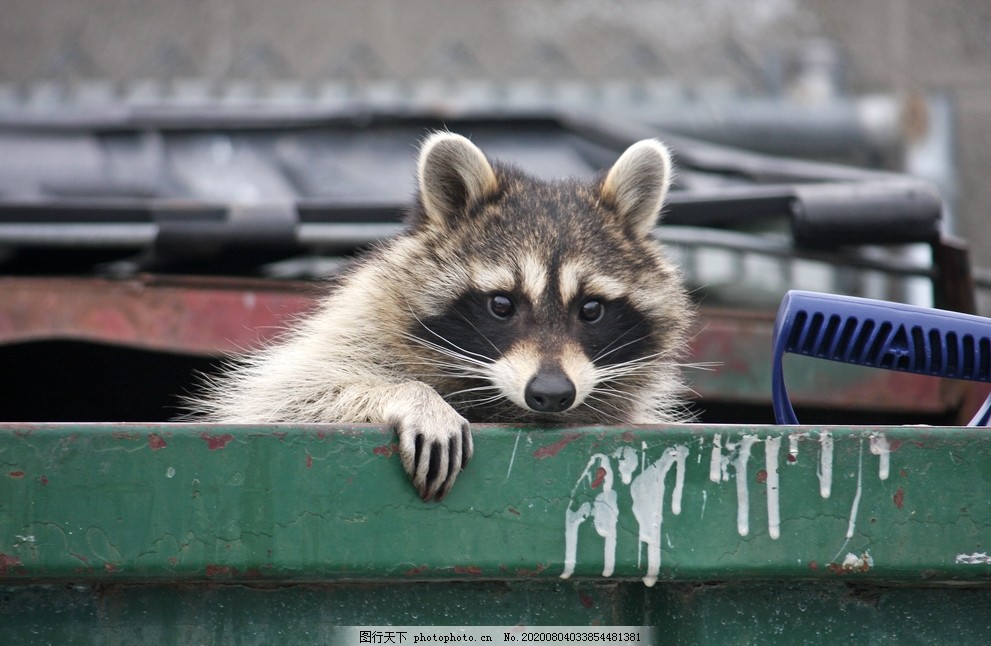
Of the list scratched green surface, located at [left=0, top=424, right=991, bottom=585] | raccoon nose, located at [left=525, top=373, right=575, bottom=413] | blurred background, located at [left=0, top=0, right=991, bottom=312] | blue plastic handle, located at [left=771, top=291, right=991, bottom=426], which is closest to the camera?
scratched green surface, located at [left=0, top=424, right=991, bottom=585]

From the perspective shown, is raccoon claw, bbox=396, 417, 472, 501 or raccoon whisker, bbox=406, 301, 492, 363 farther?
raccoon whisker, bbox=406, 301, 492, 363

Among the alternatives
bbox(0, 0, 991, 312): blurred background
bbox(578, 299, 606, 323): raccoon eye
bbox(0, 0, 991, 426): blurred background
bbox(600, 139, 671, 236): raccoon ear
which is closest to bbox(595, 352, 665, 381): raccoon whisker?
bbox(578, 299, 606, 323): raccoon eye

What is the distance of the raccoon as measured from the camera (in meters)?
2.22

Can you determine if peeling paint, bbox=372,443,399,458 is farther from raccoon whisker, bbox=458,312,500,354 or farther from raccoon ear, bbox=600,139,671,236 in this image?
raccoon ear, bbox=600,139,671,236

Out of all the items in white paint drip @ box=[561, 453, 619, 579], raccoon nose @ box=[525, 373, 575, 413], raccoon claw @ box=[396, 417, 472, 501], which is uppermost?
raccoon nose @ box=[525, 373, 575, 413]

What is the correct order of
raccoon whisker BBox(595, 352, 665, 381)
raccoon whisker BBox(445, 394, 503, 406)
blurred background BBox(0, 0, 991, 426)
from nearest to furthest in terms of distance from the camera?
1. raccoon whisker BBox(445, 394, 503, 406)
2. raccoon whisker BBox(595, 352, 665, 381)
3. blurred background BBox(0, 0, 991, 426)

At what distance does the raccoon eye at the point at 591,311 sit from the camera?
7.66ft

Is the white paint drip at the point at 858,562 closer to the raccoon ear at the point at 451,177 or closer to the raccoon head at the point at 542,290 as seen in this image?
the raccoon head at the point at 542,290

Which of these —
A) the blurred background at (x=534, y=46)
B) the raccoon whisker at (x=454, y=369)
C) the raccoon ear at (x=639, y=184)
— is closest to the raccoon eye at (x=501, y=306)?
the raccoon whisker at (x=454, y=369)

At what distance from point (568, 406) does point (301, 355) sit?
71 cm

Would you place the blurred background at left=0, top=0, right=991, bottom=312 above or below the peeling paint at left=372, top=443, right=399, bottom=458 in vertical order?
above

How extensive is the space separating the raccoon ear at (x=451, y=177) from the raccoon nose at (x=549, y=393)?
605mm

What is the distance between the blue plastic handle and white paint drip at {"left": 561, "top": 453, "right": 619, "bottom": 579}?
1.43 ft

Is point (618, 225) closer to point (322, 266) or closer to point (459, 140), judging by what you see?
point (459, 140)
